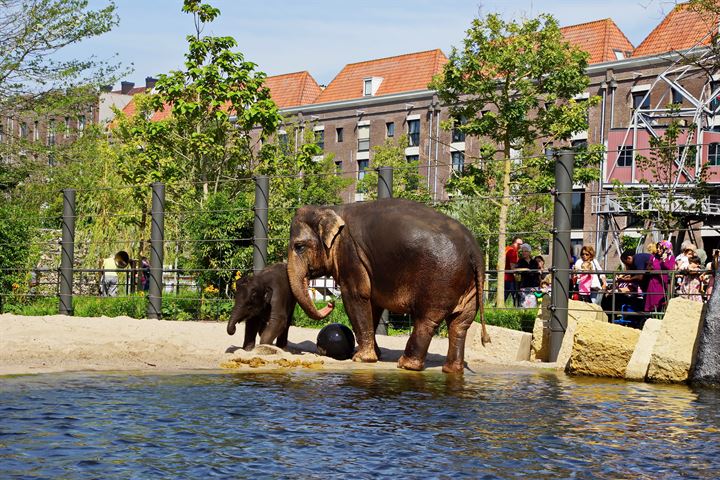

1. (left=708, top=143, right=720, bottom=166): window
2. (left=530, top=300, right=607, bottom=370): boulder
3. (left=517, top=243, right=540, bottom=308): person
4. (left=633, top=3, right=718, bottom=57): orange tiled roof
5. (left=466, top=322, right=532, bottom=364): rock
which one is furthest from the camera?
(left=633, top=3, right=718, bottom=57): orange tiled roof

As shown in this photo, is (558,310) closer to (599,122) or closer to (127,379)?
(127,379)

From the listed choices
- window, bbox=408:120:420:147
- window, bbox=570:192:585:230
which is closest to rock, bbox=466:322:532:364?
window, bbox=570:192:585:230

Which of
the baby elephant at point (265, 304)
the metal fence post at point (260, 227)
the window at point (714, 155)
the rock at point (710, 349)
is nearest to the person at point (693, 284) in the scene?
the rock at point (710, 349)

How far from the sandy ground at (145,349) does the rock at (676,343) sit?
7.30 ft

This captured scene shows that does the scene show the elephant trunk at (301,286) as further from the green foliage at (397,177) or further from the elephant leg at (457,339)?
the green foliage at (397,177)

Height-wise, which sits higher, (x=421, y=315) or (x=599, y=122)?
(x=599, y=122)

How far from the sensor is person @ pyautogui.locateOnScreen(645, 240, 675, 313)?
1441 centimetres

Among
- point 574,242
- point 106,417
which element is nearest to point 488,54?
point 574,242

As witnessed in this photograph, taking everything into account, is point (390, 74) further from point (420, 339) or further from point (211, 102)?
point (420, 339)

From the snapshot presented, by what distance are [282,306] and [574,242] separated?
3996cm

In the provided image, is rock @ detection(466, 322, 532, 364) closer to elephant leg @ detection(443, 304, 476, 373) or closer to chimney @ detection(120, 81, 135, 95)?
elephant leg @ detection(443, 304, 476, 373)

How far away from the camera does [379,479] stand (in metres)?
5.77

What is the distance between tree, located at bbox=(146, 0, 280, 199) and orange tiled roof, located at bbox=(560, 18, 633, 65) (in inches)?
1175

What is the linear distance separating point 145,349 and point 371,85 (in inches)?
2141
